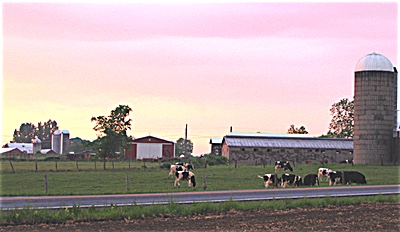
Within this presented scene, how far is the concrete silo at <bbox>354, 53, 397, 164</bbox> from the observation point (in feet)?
196

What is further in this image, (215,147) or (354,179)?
(215,147)

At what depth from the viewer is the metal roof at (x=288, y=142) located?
71.2m

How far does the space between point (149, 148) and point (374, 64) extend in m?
46.3

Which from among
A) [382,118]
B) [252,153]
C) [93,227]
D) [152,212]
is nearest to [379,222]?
[152,212]

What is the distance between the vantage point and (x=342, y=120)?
10862 cm

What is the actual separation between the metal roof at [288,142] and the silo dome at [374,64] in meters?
15.0

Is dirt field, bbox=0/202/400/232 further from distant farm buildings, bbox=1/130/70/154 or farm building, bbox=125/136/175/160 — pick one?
distant farm buildings, bbox=1/130/70/154

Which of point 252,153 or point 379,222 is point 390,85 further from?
point 379,222

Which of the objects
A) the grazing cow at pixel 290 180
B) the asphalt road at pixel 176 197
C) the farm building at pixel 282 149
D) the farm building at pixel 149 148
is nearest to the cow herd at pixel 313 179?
the grazing cow at pixel 290 180

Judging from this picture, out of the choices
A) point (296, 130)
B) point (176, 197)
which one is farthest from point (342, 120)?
point (176, 197)

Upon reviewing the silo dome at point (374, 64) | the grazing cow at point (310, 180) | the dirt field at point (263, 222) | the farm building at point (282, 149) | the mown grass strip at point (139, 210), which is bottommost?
the dirt field at point (263, 222)

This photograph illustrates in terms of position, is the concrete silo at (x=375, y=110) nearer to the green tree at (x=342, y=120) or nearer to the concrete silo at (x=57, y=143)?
the green tree at (x=342, y=120)

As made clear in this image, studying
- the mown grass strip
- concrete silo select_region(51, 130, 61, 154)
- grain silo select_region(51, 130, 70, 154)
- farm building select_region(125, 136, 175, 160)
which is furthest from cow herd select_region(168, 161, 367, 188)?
grain silo select_region(51, 130, 70, 154)

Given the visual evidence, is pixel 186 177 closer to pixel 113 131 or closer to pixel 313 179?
pixel 313 179
